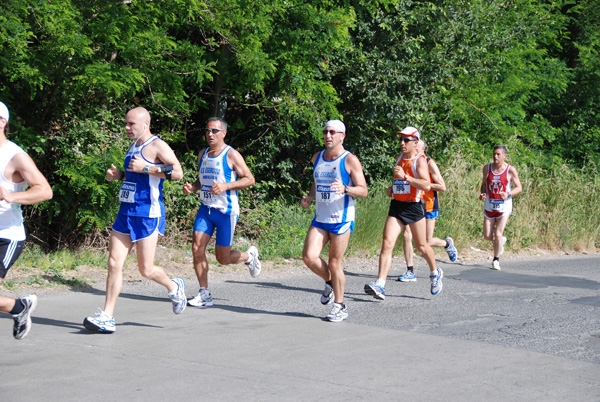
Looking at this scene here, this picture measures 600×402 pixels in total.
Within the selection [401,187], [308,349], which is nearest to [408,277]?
[401,187]

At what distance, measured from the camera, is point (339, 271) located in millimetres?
7430

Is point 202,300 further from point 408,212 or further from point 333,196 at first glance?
point 408,212

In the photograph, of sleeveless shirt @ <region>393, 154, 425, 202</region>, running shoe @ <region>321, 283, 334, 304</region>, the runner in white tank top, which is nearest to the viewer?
the runner in white tank top

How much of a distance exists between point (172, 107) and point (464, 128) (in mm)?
9284

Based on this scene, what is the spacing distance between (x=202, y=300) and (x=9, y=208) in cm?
291

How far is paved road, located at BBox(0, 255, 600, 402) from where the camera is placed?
4.77m

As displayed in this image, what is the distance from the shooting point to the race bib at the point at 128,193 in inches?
257

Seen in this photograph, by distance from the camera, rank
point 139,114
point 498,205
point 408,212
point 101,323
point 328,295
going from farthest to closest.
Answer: point 498,205
point 408,212
point 328,295
point 139,114
point 101,323

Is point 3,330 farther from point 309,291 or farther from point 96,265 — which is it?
point 309,291

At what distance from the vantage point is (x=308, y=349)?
19.6 feet

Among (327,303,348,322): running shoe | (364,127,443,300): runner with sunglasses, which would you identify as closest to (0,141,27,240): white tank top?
(327,303,348,322): running shoe

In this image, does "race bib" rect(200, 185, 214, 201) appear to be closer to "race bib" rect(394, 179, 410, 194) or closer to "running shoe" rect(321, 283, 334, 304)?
"running shoe" rect(321, 283, 334, 304)

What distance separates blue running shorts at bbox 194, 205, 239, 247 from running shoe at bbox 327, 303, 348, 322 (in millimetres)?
1471

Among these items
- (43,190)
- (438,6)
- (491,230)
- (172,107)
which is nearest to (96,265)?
(172,107)
